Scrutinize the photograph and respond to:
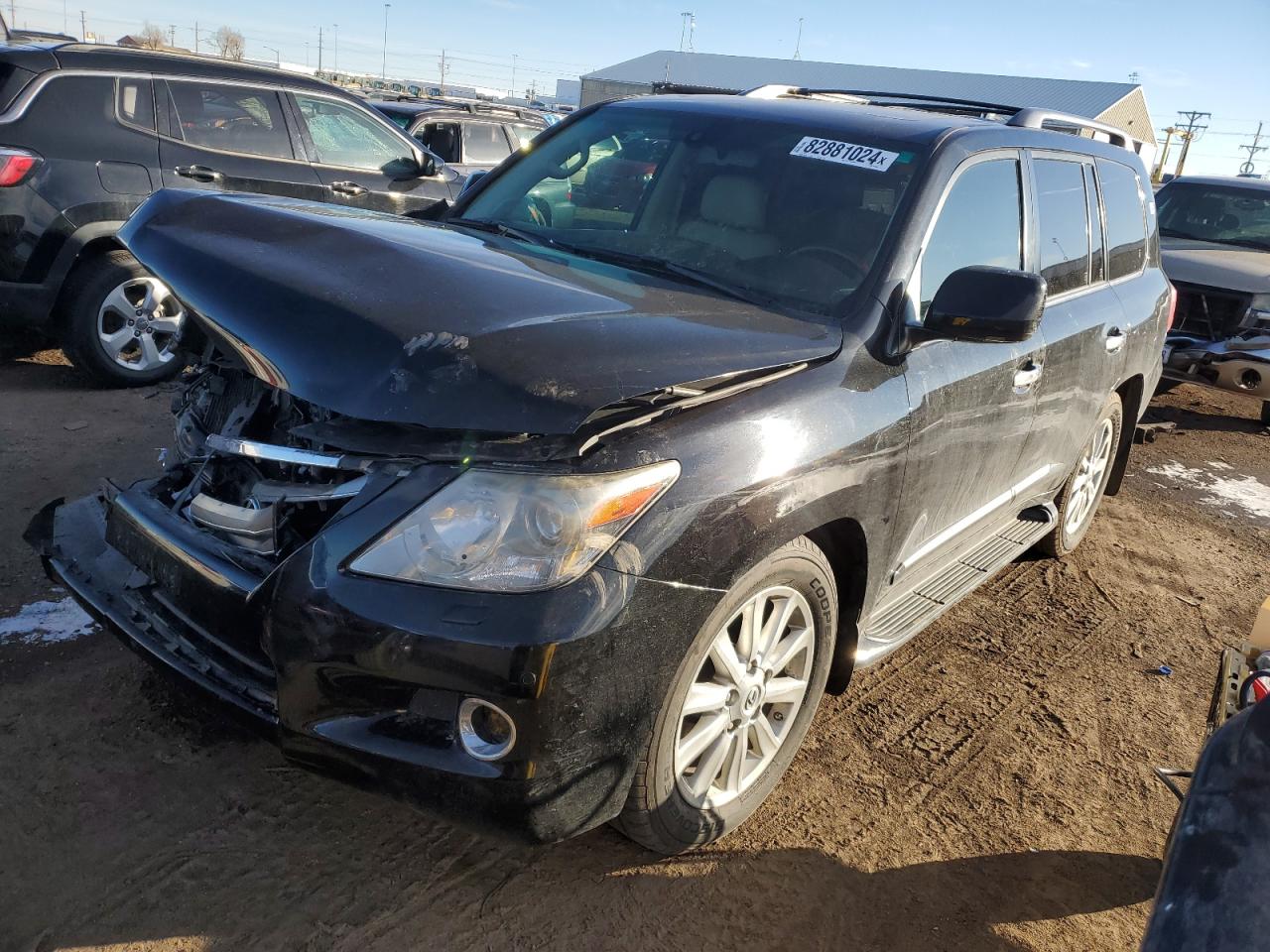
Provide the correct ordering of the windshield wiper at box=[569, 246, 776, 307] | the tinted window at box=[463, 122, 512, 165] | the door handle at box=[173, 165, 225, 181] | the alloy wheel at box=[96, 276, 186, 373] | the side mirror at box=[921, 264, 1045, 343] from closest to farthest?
the side mirror at box=[921, 264, 1045, 343] → the windshield wiper at box=[569, 246, 776, 307] → the alloy wheel at box=[96, 276, 186, 373] → the door handle at box=[173, 165, 225, 181] → the tinted window at box=[463, 122, 512, 165]

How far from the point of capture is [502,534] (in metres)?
2.05

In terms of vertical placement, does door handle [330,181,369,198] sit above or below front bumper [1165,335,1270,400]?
above

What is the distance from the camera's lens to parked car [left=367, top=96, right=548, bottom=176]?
11.2 metres

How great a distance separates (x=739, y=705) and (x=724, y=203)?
1.65 metres

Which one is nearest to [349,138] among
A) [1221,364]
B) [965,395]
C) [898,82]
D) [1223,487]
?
[965,395]

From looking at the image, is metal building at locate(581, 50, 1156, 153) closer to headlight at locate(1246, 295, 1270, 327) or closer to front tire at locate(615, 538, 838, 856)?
headlight at locate(1246, 295, 1270, 327)

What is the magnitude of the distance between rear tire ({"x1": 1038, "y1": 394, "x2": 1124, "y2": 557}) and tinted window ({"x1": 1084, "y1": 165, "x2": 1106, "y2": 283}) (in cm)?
68

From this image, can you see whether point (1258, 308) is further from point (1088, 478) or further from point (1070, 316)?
point (1070, 316)

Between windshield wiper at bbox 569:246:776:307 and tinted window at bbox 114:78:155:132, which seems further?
tinted window at bbox 114:78:155:132

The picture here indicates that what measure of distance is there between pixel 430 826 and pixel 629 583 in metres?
1.06

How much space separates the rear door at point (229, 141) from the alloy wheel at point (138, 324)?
2.22 feet

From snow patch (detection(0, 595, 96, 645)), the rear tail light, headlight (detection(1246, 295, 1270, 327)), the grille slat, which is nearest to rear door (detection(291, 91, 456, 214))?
the rear tail light

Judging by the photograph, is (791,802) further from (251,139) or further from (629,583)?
(251,139)

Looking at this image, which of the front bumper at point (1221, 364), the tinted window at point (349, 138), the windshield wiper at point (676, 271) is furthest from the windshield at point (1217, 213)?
the windshield wiper at point (676, 271)
